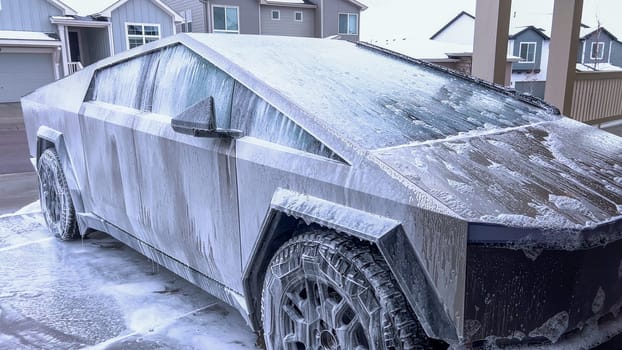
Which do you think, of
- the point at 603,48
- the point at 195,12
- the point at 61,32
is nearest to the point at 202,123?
the point at 61,32

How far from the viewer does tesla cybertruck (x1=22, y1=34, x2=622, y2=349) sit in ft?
5.32

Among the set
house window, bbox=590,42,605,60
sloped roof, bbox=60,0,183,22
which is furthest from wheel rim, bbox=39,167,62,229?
house window, bbox=590,42,605,60

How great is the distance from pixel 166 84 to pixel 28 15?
20350 mm

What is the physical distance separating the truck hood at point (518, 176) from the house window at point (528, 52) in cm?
3504

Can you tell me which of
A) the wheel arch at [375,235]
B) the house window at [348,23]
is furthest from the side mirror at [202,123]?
the house window at [348,23]

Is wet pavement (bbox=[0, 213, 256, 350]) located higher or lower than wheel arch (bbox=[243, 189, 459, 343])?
lower

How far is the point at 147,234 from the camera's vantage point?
3242 mm

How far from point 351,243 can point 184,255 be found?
134 centimetres

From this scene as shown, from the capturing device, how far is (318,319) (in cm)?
206

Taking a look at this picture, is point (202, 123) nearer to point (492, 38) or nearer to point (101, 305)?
point (101, 305)

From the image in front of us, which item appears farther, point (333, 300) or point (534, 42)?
point (534, 42)

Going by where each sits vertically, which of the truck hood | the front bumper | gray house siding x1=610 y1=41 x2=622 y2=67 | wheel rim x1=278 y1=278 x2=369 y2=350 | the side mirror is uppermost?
the side mirror

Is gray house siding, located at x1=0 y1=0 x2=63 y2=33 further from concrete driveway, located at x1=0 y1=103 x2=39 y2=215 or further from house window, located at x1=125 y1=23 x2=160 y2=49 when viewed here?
concrete driveway, located at x1=0 y1=103 x2=39 y2=215

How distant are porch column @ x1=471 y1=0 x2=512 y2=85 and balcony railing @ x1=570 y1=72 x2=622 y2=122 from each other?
Answer: 3000 millimetres
